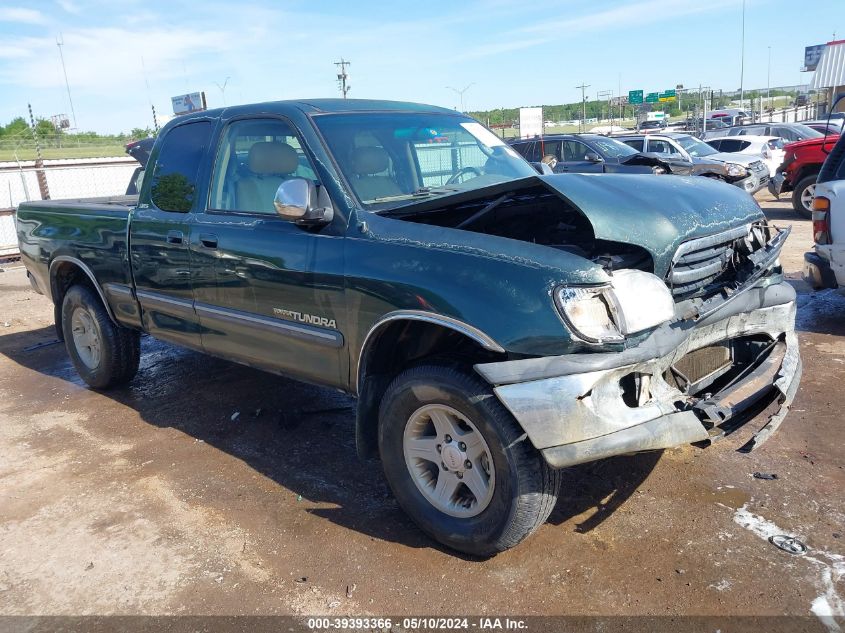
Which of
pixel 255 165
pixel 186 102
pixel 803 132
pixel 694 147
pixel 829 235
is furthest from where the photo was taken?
pixel 186 102

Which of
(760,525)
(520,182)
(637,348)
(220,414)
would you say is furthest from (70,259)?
(760,525)

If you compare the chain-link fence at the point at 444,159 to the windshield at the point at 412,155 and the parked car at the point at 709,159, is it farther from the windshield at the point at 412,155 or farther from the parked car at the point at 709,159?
the parked car at the point at 709,159

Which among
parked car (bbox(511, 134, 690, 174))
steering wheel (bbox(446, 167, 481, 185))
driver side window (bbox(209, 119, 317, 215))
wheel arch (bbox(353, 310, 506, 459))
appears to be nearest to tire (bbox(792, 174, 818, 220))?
parked car (bbox(511, 134, 690, 174))

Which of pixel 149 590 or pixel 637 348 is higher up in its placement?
pixel 637 348

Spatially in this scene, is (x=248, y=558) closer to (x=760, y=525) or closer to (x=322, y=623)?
(x=322, y=623)

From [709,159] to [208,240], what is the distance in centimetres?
1450

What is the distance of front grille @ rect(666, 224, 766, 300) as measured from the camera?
3.16 metres

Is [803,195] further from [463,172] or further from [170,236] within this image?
[170,236]

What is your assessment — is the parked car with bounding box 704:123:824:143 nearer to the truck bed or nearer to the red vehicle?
the red vehicle

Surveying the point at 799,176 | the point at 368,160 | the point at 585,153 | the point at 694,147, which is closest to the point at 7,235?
the point at 585,153

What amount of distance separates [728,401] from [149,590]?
2.67 m

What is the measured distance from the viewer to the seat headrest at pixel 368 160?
3.75 m

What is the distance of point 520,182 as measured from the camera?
322 centimetres

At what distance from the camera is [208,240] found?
165 inches
